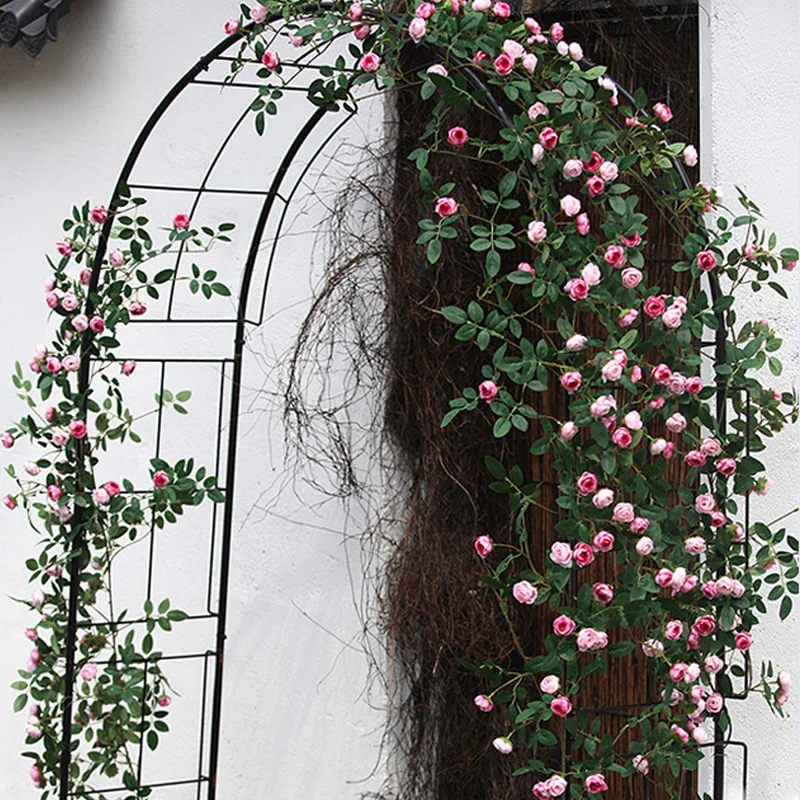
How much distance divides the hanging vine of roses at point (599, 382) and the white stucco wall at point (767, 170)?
16 centimetres

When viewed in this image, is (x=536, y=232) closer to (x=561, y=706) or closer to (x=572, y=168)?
(x=572, y=168)

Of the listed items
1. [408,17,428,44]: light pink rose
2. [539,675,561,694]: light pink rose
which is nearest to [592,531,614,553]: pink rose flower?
[539,675,561,694]: light pink rose

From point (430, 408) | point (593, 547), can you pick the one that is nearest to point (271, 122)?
point (430, 408)

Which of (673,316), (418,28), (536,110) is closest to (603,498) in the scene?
(673,316)

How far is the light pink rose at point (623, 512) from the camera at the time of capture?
83.3 inches

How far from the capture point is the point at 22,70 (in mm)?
3203

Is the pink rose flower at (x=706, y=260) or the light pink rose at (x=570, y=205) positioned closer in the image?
the light pink rose at (x=570, y=205)

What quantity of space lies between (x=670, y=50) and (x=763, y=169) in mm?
633

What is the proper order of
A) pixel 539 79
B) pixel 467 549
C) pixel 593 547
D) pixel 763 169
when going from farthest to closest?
pixel 467 549
pixel 763 169
pixel 539 79
pixel 593 547

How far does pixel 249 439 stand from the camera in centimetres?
315

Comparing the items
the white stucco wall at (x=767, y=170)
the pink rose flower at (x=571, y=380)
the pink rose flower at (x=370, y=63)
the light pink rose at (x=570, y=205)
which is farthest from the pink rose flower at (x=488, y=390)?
the white stucco wall at (x=767, y=170)

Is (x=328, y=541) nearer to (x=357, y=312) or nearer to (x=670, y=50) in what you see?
(x=357, y=312)

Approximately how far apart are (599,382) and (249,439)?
127 centimetres

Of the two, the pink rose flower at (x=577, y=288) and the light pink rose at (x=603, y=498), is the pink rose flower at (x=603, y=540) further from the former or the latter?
the pink rose flower at (x=577, y=288)
